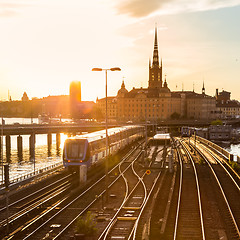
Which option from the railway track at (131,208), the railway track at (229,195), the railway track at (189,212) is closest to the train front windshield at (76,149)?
the railway track at (131,208)

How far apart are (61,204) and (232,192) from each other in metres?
13.2

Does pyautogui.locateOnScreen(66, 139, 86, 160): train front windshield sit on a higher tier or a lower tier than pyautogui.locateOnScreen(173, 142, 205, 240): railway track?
higher

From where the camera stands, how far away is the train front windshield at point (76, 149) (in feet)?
109

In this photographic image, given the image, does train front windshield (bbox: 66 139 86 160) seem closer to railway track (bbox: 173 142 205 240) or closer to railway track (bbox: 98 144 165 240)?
railway track (bbox: 98 144 165 240)

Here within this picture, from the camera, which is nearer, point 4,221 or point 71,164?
point 4,221

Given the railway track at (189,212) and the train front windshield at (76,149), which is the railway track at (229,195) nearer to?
the railway track at (189,212)

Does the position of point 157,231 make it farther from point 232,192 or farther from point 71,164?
point 71,164

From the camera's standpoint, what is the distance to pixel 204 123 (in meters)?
165

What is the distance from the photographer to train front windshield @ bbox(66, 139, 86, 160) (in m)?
33.3

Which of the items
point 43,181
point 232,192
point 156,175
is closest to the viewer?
point 232,192

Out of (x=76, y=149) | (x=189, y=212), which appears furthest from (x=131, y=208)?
(x=76, y=149)

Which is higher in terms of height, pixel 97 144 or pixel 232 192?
pixel 97 144

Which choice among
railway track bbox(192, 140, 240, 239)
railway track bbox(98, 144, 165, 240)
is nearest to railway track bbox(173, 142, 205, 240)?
railway track bbox(192, 140, 240, 239)

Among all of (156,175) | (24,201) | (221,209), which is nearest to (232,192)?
(221,209)
